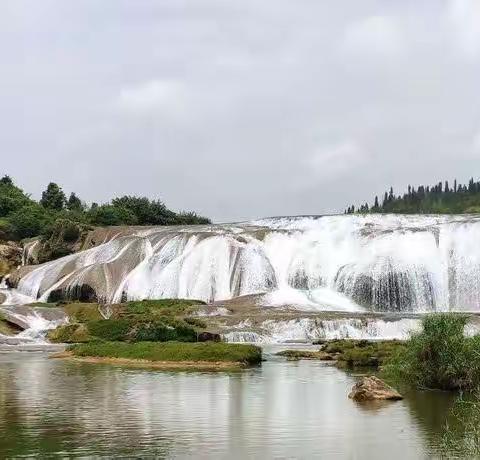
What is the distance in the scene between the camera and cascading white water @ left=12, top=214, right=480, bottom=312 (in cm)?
A: 6206

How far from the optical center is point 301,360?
36625 mm

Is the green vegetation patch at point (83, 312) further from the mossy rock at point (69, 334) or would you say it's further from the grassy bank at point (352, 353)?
the grassy bank at point (352, 353)

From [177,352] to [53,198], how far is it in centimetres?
8409

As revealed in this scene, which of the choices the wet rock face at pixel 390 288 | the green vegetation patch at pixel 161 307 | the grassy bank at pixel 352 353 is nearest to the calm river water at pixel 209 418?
the grassy bank at pixel 352 353

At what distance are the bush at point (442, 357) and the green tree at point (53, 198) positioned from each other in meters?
94.1

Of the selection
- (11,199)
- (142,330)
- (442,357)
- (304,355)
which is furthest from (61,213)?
(442,357)

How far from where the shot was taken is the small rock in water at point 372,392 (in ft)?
75.0

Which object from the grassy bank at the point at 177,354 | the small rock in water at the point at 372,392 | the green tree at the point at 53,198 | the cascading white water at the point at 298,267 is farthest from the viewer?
the green tree at the point at 53,198

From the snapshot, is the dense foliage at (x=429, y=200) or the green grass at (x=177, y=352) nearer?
the green grass at (x=177, y=352)

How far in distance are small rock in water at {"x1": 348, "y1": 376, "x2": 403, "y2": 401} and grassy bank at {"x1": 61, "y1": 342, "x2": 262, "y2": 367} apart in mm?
11175

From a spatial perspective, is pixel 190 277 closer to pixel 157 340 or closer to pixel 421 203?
pixel 157 340

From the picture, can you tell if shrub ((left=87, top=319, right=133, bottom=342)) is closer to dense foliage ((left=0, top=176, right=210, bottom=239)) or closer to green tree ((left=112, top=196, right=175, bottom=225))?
dense foliage ((left=0, top=176, right=210, bottom=239))

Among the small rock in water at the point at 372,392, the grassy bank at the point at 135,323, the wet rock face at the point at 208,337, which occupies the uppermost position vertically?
the grassy bank at the point at 135,323

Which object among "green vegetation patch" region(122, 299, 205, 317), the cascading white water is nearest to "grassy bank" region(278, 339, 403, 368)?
"green vegetation patch" region(122, 299, 205, 317)
